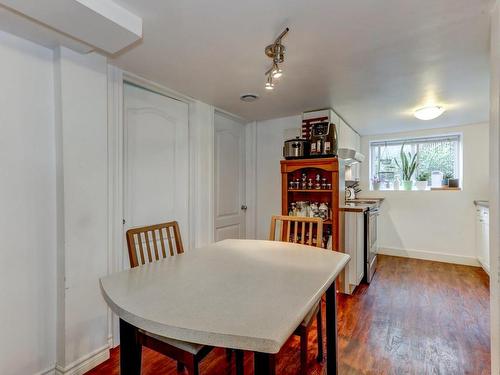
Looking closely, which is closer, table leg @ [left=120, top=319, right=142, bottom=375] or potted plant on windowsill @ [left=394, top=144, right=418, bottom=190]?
table leg @ [left=120, top=319, right=142, bottom=375]

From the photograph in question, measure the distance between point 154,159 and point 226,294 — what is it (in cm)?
173

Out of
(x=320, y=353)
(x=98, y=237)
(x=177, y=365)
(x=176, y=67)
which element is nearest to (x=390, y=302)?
(x=320, y=353)

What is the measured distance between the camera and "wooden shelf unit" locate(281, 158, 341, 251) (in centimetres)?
275

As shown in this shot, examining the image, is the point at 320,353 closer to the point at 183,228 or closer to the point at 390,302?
the point at 390,302

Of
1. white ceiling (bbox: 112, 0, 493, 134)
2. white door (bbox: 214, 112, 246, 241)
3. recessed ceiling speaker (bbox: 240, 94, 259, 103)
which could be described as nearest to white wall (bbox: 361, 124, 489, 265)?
white ceiling (bbox: 112, 0, 493, 134)

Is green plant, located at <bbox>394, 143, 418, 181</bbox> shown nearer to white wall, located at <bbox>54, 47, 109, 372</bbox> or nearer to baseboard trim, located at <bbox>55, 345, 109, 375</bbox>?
white wall, located at <bbox>54, 47, 109, 372</bbox>

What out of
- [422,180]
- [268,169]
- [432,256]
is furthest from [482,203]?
[268,169]

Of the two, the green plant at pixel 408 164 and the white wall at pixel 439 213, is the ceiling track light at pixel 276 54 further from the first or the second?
the green plant at pixel 408 164

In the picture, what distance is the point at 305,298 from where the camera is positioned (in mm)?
955

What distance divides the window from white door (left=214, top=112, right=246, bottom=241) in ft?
8.18

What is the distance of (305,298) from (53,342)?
172 cm

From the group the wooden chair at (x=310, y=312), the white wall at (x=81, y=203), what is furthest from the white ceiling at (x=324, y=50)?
the wooden chair at (x=310, y=312)

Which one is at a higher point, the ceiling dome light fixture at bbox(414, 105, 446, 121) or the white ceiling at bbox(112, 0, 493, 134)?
the white ceiling at bbox(112, 0, 493, 134)

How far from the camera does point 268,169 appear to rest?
3.64 metres
